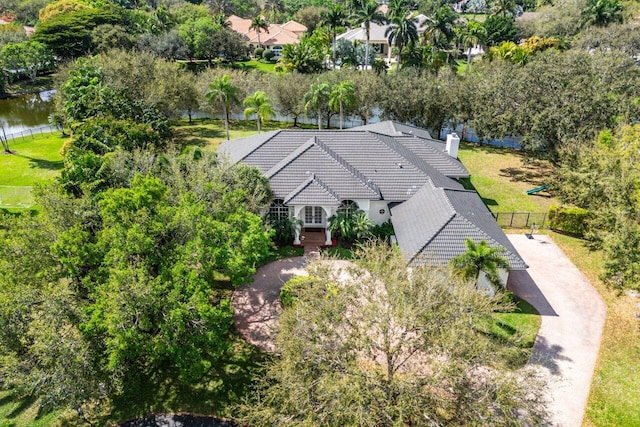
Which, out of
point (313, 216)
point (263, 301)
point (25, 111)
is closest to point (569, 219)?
point (313, 216)

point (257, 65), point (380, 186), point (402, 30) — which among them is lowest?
point (380, 186)

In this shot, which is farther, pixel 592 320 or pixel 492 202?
pixel 492 202

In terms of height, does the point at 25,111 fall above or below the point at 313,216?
above

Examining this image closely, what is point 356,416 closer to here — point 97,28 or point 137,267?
point 137,267

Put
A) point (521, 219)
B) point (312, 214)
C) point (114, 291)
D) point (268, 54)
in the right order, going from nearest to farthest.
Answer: point (114, 291) → point (312, 214) → point (521, 219) → point (268, 54)

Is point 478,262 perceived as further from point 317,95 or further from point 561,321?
point 317,95

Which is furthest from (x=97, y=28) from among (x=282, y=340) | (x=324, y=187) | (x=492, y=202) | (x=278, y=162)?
(x=282, y=340)
